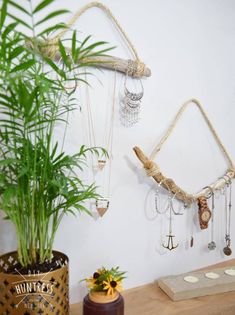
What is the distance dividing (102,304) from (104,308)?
14 millimetres

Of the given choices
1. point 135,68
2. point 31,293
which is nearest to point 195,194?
point 135,68

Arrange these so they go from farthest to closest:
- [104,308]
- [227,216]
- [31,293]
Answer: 1. [227,216]
2. [104,308]
3. [31,293]

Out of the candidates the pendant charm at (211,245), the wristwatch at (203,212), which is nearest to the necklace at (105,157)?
the wristwatch at (203,212)

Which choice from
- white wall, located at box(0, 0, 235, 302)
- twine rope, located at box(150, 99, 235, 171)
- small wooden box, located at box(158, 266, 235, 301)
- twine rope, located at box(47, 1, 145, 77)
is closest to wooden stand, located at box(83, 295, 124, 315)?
white wall, located at box(0, 0, 235, 302)

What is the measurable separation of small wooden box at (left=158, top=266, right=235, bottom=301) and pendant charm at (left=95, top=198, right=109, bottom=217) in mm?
406

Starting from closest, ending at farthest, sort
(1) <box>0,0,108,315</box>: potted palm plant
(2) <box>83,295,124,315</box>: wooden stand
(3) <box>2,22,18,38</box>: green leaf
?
(3) <box>2,22,18,38</box>: green leaf → (1) <box>0,0,108,315</box>: potted palm plant → (2) <box>83,295,124,315</box>: wooden stand

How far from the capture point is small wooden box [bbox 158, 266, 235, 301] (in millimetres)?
1200

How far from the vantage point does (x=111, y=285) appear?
37.9 inches

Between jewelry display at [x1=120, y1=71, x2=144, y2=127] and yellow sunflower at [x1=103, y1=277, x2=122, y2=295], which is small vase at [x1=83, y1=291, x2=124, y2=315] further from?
jewelry display at [x1=120, y1=71, x2=144, y2=127]

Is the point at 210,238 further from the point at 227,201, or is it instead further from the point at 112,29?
the point at 112,29

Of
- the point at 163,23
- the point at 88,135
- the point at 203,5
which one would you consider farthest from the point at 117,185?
the point at 203,5

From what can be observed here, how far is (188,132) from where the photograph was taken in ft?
4.72

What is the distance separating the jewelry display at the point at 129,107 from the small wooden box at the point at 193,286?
2.13ft

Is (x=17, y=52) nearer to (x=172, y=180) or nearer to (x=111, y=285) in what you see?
(x=111, y=285)
